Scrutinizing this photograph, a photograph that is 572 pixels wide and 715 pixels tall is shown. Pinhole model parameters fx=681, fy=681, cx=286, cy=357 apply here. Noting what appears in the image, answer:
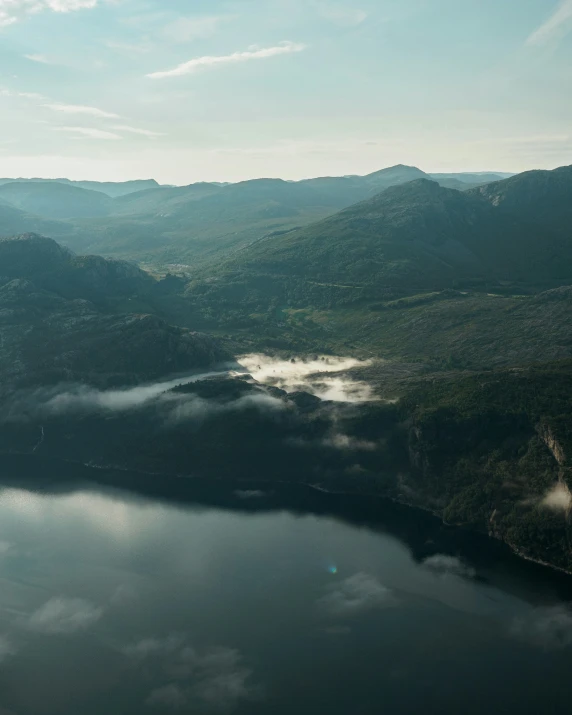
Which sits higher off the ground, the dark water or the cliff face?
the cliff face

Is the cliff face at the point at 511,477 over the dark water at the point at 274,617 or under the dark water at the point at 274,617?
over

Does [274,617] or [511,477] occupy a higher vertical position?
[511,477]

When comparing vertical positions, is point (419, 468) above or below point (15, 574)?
above

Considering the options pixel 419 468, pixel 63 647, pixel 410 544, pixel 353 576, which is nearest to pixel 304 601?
pixel 353 576

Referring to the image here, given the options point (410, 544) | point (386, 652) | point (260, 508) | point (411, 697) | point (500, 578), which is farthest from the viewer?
point (260, 508)

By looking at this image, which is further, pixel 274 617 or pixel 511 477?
pixel 511 477

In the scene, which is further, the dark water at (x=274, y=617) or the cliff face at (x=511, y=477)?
the cliff face at (x=511, y=477)

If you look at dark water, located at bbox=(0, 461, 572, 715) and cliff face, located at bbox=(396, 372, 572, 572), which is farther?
cliff face, located at bbox=(396, 372, 572, 572)

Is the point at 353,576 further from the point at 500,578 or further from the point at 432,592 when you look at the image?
the point at 500,578
